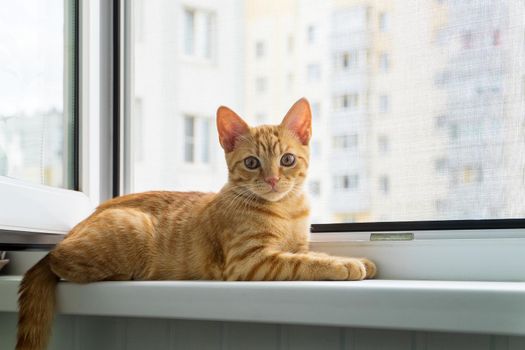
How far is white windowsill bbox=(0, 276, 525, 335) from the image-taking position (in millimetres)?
990

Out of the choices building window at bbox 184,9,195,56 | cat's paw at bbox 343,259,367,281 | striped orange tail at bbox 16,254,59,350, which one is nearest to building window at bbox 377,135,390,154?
cat's paw at bbox 343,259,367,281

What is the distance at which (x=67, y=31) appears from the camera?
174 centimetres

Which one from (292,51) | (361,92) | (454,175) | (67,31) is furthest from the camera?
(67,31)

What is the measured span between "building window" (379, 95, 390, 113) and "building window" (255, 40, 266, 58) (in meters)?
0.37

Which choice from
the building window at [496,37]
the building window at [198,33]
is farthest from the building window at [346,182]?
the building window at [198,33]

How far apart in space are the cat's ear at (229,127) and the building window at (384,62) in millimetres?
358

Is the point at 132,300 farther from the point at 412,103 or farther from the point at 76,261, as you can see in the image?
the point at 412,103

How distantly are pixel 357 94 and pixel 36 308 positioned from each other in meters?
0.89

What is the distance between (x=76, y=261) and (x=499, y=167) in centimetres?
96

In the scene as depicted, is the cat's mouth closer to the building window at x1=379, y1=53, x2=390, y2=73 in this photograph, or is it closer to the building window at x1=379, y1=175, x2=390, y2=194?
the building window at x1=379, y1=175, x2=390, y2=194

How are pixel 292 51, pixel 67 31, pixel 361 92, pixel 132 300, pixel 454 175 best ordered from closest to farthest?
1. pixel 132 300
2. pixel 454 175
3. pixel 361 92
4. pixel 292 51
5. pixel 67 31

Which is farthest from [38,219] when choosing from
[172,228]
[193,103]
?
[193,103]

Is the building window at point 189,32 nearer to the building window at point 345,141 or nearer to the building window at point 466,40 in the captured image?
the building window at point 345,141

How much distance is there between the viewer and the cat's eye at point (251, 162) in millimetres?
1424
